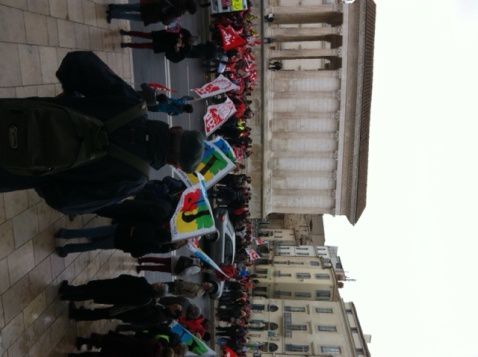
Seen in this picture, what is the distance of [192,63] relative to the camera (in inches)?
637

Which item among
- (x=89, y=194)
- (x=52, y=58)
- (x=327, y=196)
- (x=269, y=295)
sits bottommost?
(x=269, y=295)

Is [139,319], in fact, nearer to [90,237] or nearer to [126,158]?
[90,237]

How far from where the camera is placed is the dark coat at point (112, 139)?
16.7 feet

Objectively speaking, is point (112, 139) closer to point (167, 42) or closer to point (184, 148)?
point (184, 148)

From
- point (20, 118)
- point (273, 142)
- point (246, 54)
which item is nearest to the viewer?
point (20, 118)

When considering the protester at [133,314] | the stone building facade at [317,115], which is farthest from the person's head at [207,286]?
the stone building facade at [317,115]

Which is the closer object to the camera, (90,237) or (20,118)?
(20,118)

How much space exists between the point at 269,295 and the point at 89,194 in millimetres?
40113

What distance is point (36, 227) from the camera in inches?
276

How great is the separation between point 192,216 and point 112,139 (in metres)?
3.12

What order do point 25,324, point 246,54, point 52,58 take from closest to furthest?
point 25,324 < point 52,58 < point 246,54

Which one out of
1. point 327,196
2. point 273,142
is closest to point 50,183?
point 273,142

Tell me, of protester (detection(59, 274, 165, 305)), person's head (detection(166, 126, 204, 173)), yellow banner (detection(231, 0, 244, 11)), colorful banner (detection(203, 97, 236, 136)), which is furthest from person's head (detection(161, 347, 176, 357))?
yellow banner (detection(231, 0, 244, 11))

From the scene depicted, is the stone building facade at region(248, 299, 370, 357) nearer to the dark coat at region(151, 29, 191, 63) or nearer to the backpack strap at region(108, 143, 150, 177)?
the dark coat at region(151, 29, 191, 63)
